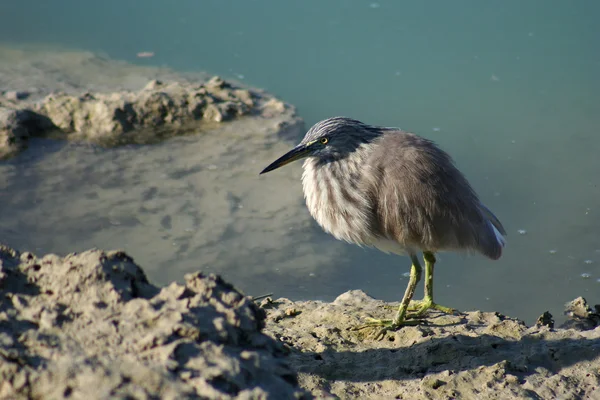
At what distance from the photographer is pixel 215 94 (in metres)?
9.39

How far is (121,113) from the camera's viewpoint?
8664mm

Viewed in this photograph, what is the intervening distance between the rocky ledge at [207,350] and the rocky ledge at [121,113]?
4719 millimetres

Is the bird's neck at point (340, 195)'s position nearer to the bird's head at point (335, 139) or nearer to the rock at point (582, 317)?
the bird's head at point (335, 139)

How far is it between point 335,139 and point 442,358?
1.59 meters

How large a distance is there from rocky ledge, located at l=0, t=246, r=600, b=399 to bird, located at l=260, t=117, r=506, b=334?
→ 555 mm

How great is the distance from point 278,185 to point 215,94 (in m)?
2.15

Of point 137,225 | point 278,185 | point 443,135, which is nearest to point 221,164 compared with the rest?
point 278,185

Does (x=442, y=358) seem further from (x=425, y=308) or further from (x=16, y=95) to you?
(x=16, y=95)

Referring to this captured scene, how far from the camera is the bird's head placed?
15.9 ft

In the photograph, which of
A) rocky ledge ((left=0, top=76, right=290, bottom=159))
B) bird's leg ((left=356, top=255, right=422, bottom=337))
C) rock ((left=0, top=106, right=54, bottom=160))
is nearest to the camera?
bird's leg ((left=356, top=255, right=422, bottom=337))

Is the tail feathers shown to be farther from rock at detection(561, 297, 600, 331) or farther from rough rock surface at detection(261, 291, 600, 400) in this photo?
rock at detection(561, 297, 600, 331)

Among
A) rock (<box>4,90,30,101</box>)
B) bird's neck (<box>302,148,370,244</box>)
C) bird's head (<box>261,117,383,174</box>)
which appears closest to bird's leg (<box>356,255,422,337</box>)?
bird's neck (<box>302,148,370,244</box>)

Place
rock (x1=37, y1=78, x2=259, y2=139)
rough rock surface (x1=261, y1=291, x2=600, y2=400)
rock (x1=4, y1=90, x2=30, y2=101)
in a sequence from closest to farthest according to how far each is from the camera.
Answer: rough rock surface (x1=261, y1=291, x2=600, y2=400), rock (x1=37, y1=78, x2=259, y2=139), rock (x1=4, y1=90, x2=30, y2=101)

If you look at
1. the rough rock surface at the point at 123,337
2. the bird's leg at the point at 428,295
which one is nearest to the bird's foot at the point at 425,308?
the bird's leg at the point at 428,295
